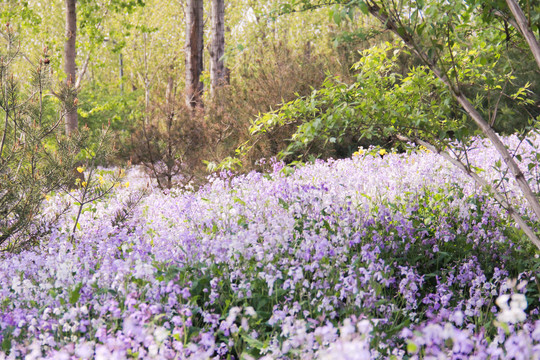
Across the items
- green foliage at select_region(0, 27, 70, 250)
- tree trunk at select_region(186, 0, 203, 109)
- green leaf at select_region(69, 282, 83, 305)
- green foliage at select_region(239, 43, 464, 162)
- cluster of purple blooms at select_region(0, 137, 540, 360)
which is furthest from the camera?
tree trunk at select_region(186, 0, 203, 109)

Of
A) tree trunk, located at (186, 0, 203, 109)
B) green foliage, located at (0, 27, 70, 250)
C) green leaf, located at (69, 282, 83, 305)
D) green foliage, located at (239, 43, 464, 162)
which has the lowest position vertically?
green leaf, located at (69, 282, 83, 305)

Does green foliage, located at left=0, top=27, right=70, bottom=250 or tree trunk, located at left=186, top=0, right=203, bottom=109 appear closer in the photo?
green foliage, located at left=0, top=27, right=70, bottom=250

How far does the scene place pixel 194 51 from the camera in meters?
10.5

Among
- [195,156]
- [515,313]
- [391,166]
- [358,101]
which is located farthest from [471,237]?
[195,156]

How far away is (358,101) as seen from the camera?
146 inches

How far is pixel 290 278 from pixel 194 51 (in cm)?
806

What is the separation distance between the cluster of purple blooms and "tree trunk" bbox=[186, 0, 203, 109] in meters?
4.52

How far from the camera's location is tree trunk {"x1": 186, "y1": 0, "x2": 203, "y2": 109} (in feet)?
33.7

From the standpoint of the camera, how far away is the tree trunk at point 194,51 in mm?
10281

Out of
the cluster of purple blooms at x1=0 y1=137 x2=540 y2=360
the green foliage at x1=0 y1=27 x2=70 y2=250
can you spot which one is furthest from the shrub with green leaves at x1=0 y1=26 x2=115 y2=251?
the cluster of purple blooms at x1=0 y1=137 x2=540 y2=360

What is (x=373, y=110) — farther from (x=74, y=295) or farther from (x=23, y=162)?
(x=23, y=162)

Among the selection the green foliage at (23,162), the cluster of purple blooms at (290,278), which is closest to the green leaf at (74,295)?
the cluster of purple blooms at (290,278)

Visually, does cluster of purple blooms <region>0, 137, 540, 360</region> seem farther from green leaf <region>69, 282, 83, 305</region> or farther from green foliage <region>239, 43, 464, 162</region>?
green foliage <region>239, 43, 464, 162</region>

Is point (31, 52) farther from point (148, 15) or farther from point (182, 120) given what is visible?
point (182, 120)
